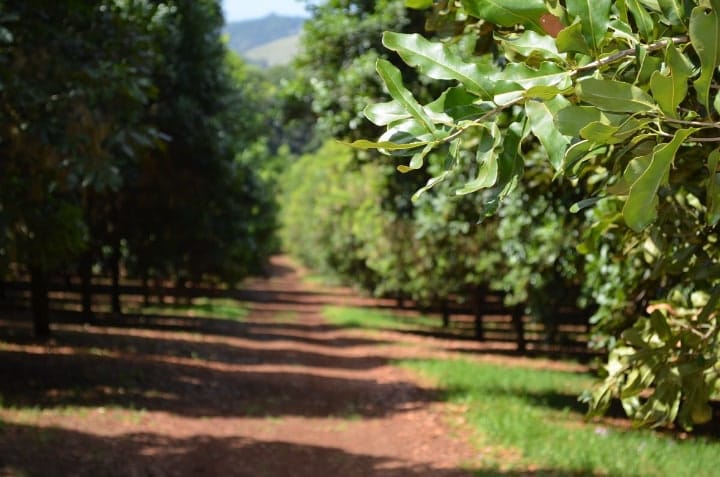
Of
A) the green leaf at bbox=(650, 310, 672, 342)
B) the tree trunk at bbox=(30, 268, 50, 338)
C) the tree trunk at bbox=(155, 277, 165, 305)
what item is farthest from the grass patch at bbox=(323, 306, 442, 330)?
the green leaf at bbox=(650, 310, 672, 342)

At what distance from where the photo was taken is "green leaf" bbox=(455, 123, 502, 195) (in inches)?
90.8

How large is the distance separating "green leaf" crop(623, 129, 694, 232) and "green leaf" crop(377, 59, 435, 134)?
1.75 ft

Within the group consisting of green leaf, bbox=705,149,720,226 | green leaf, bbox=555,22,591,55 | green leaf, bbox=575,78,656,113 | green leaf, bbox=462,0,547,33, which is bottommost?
green leaf, bbox=705,149,720,226

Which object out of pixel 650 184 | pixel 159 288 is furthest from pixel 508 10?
pixel 159 288

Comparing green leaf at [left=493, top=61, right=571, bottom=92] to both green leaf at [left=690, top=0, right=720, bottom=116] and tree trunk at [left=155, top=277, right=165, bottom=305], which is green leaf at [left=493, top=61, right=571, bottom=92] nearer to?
green leaf at [left=690, top=0, right=720, bottom=116]

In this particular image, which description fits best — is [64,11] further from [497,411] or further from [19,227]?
[497,411]

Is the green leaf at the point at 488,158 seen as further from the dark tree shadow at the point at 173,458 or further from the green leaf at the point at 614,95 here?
the dark tree shadow at the point at 173,458

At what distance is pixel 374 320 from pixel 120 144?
22.6 metres

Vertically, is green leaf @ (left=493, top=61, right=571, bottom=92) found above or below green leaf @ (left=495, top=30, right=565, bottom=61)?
below

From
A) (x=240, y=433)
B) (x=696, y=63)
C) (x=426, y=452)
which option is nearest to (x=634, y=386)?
(x=696, y=63)

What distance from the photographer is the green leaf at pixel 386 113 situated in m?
2.43

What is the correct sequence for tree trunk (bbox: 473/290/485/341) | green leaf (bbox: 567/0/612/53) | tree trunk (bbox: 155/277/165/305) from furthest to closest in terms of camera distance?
1. tree trunk (bbox: 155/277/165/305)
2. tree trunk (bbox: 473/290/485/341)
3. green leaf (bbox: 567/0/612/53)

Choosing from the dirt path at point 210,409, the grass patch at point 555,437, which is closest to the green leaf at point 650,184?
the grass patch at point 555,437

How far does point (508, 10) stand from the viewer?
2410 millimetres
